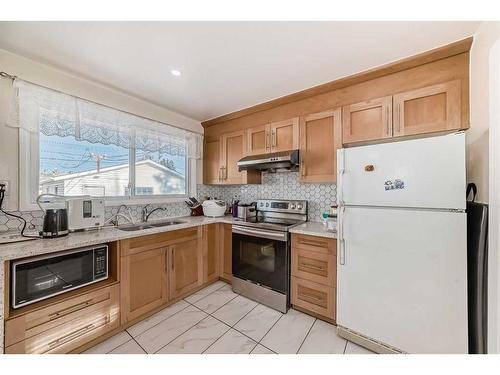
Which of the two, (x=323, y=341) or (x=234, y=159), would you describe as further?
(x=234, y=159)

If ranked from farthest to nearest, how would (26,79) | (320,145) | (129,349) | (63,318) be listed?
(320,145) < (26,79) < (129,349) < (63,318)

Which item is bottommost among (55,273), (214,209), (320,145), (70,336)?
(70,336)

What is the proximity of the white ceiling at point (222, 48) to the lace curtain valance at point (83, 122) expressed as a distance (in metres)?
0.28

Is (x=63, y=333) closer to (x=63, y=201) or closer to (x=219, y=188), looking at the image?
(x=63, y=201)

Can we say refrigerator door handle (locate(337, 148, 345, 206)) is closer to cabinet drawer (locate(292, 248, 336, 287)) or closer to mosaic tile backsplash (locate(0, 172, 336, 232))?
cabinet drawer (locate(292, 248, 336, 287))

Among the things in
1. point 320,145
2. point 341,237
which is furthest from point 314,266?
point 320,145

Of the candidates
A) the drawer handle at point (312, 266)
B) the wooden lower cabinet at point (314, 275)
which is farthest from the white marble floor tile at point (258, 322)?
the drawer handle at point (312, 266)

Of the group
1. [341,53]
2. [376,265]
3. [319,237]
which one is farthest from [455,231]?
[341,53]

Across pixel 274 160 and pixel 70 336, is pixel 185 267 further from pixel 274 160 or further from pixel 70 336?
pixel 274 160

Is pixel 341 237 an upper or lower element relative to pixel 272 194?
lower

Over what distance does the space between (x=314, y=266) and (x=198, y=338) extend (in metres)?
1.18

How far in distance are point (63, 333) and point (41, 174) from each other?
1.32 m

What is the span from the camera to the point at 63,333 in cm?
139

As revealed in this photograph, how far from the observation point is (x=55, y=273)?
4.64 ft
